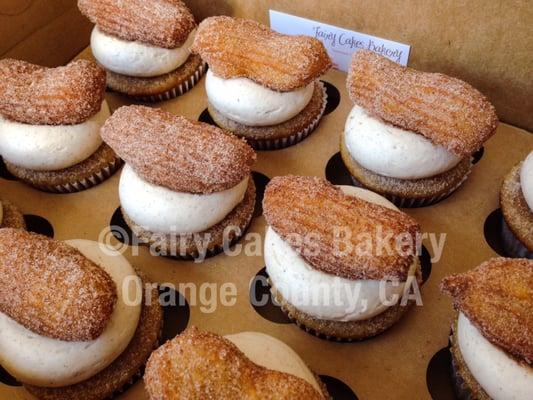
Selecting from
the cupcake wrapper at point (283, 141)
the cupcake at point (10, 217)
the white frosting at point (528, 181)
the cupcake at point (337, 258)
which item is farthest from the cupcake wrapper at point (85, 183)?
the white frosting at point (528, 181)

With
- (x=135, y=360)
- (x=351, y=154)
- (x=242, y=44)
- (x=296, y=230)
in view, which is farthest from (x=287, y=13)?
(x=135, y=360)

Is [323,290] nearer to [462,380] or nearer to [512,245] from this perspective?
[462,380]

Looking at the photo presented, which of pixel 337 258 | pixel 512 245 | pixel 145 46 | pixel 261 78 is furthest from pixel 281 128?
pixel 512 245

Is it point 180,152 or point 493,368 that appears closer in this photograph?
point 493,368

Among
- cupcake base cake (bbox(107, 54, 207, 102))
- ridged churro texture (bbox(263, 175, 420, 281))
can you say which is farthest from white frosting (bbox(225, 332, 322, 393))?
cupcake base cake (bbox(107, 54, 207, 102))

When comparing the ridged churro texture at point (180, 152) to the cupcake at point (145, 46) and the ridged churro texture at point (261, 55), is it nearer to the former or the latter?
the ridged churro texture at point (261, 55)
